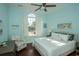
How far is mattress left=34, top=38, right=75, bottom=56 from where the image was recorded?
71.6 inches

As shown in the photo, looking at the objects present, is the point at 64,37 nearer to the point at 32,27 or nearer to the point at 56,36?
the point at 56,36

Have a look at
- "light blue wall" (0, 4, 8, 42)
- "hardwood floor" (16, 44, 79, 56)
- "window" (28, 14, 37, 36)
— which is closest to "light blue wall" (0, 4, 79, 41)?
"light blue wall" (0, 4, 8, 42)

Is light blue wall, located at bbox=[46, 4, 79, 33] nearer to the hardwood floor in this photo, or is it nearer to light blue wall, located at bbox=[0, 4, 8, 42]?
the hardwood floor

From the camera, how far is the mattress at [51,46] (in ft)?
5.97

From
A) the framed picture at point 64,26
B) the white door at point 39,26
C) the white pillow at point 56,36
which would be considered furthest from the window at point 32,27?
the framed picture at point 64,26

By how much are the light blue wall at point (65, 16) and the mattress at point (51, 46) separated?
0.23 metres

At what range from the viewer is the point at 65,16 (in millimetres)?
1938

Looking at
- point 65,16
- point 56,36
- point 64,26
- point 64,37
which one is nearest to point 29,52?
point 56,36

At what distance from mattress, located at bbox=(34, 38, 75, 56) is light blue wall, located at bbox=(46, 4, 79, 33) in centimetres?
23

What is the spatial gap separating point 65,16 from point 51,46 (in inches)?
22.5

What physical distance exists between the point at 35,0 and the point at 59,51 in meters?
0.93

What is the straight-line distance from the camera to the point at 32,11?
6.29ft

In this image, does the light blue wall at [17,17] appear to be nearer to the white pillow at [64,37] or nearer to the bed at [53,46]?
the bed at [53,46]

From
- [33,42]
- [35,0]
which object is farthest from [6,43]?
[35,0]
